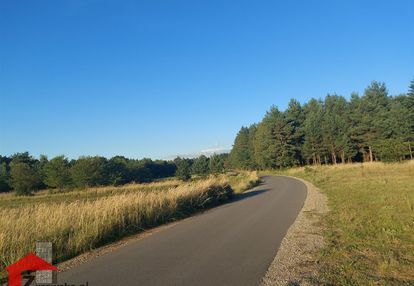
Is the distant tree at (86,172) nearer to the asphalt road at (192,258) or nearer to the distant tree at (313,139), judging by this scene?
the distant tree at (313,139)

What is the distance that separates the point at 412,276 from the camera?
5.91 metres

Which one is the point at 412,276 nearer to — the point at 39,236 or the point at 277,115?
the point at 39,236

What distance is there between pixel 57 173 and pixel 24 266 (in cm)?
6687

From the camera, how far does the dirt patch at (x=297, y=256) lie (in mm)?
5945

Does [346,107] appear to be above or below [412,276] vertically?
above

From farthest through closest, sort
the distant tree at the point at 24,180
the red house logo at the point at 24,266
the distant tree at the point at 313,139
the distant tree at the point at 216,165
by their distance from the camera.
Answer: the distant tree at the point at 216,165, the distant tree at the point at 313,139, the distant tree at the point at 24,180, the red house logo at the point at 24,266

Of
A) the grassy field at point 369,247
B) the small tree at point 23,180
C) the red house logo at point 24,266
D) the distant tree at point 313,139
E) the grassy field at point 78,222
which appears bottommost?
the grassy field at point 369,247

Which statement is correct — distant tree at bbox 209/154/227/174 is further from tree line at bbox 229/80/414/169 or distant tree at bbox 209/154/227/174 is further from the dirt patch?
the dirt patch

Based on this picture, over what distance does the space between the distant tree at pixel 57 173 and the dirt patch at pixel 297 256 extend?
63.6 m

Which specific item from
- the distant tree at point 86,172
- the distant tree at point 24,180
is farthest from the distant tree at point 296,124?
the distant tree at point 24,180

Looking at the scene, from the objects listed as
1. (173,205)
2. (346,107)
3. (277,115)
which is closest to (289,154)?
(277,115)

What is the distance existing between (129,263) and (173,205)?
28.1 ft

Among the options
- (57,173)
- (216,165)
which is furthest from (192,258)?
(216,165)

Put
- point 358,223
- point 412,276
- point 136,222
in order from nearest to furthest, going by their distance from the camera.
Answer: point 412,276
point 358,223
point 136,222
